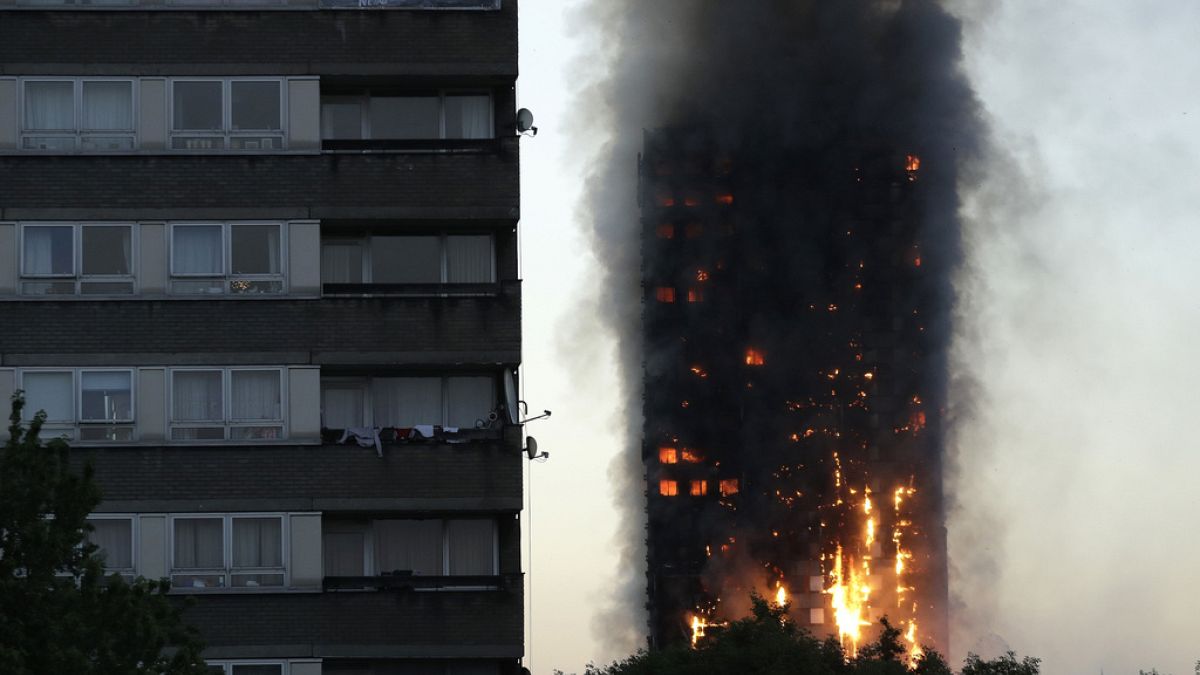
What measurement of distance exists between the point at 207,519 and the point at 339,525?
2573mm

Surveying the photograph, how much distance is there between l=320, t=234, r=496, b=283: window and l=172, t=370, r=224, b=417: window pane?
10.0 feet

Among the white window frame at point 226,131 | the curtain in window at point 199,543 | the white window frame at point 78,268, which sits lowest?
the curtain in window at point 199,543

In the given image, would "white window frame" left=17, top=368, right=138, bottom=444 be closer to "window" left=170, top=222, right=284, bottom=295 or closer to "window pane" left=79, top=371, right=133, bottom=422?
"window pane" left=79, top=371, right=133, bottom=422

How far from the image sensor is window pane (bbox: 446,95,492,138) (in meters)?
47.6

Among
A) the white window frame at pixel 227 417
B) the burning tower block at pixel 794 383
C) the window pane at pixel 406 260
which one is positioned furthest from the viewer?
the burning tower block at pixel 794 383

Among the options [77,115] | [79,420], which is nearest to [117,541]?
[79,420]

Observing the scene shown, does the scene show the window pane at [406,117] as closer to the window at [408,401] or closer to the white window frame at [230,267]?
the white window frame at [230,267]

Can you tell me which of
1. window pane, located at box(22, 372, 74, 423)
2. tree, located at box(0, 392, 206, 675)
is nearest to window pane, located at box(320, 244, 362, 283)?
window pane, located at box(22, 372, 74, 423)

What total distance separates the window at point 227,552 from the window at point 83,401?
2235mm

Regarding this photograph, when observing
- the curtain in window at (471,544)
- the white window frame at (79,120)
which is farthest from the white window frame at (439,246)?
the curtain in window at (471,544)

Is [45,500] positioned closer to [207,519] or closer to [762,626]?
[207,519]

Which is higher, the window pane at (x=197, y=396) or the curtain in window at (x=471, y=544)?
the window pane at (x=197, y=396)

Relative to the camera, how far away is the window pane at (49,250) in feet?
151

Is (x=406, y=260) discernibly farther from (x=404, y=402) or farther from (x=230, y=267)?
(x=230, y=267)
